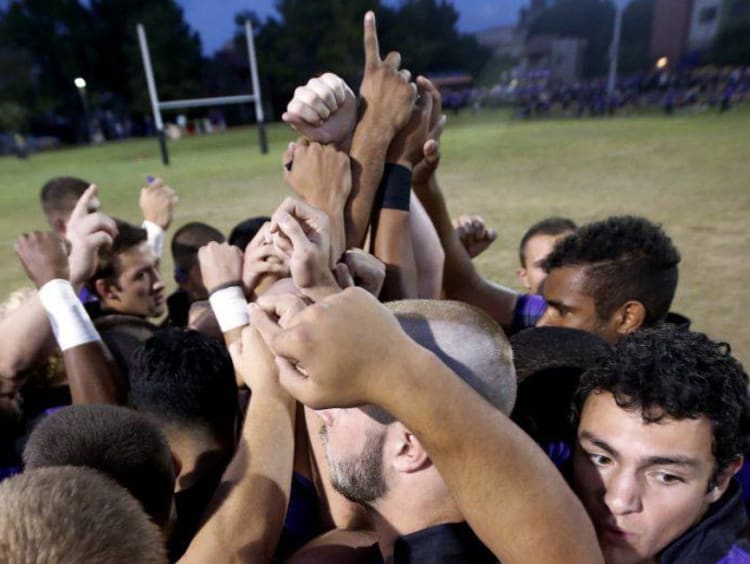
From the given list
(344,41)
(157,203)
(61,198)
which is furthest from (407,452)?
(344,41)

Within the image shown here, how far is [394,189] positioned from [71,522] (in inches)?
50.1

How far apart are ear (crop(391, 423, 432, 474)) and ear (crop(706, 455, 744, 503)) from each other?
2.21 ft

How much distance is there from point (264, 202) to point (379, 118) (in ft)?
32.9

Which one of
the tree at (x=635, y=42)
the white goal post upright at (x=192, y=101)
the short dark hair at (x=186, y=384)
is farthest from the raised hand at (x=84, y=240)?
the tree at (x=635, y=42)

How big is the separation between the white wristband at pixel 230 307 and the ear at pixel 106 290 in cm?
154

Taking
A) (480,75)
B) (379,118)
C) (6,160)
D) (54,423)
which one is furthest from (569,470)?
(480,75)

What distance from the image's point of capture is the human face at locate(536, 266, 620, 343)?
2.31m

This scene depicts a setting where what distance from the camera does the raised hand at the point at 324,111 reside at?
155 centimetres

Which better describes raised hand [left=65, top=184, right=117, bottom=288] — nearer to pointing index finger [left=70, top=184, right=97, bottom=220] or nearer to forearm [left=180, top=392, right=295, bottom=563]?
pointing index finger [left=70, top=184, right=97, bottom=220]

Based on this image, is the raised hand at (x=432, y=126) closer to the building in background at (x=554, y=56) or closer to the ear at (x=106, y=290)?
the ear at (x=106, y=290)

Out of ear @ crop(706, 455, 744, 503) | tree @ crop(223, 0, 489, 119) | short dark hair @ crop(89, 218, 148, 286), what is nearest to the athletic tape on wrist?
ear @ crop(706, 455, 744, 503)

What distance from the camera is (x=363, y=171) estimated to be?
177 cm

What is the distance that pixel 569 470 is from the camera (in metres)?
1.48

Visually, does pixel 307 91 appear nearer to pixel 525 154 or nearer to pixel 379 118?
pixel 379 118
